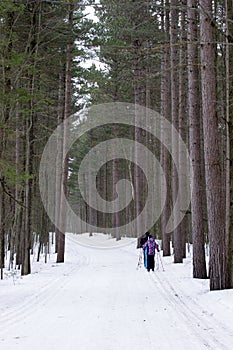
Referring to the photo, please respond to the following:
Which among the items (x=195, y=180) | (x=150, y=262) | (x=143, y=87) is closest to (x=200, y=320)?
(x=195, y=180)

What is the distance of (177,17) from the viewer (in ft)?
70.1

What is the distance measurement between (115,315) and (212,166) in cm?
450

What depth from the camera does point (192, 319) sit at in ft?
26.8

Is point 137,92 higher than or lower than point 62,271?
higher

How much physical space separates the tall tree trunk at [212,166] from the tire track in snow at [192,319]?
1152 mm

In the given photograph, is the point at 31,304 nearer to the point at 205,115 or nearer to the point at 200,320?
the point at 200,320

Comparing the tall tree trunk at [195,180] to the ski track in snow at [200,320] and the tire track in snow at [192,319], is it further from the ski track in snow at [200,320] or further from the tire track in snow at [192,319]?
the ski track in snow at [200,320]

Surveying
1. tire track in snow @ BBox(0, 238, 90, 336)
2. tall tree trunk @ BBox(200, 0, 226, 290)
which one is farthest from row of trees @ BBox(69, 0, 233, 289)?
tire track in snow @ BBox(0, 238, 90, 336)

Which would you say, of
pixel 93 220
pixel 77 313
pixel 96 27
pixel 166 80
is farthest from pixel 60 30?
pixel 93 220

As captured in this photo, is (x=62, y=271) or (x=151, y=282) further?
(x=62, y=271)

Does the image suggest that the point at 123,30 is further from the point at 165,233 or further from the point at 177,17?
the point at 165,233

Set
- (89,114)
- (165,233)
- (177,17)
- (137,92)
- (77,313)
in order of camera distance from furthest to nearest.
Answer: (89,114)
(137,92)
(165,233)
(177,17)
(77,313)

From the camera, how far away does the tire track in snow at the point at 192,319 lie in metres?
6.41

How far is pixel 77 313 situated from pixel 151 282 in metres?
5.71
